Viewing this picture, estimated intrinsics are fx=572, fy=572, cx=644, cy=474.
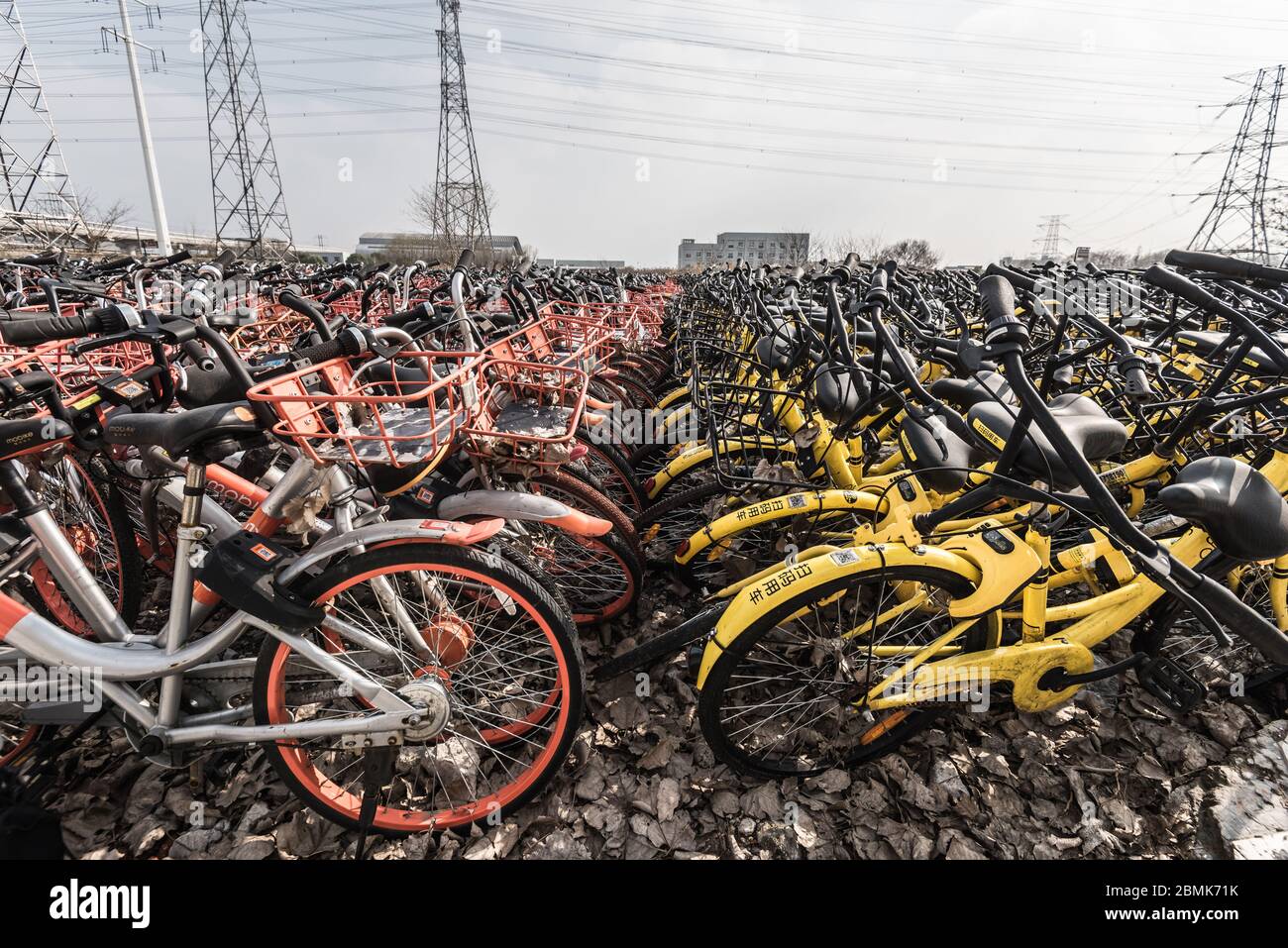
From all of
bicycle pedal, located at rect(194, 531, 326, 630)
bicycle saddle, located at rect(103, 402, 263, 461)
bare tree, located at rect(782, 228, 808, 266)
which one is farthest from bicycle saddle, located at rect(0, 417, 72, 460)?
bare tree, located at rect(782, 228, 808, 266)

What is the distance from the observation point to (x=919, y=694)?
204cm

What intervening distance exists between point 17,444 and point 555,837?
6.74ft

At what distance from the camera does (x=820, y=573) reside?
192 cm

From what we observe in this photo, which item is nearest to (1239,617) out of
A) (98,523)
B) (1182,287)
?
(1182,287)

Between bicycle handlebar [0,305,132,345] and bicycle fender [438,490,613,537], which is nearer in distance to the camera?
bicycle handlebar [0,305,132,345]

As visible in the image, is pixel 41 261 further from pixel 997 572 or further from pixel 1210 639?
pixel 1210 639

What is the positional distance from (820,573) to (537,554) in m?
1.52

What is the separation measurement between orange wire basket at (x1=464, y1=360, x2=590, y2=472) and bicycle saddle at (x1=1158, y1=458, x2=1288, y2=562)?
1.85 m

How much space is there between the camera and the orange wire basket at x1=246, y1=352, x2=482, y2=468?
1559mm

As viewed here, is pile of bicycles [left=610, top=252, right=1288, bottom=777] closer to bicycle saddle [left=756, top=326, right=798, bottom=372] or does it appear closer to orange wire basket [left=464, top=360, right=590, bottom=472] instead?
bicycle saddle [left=756, top=326, right=798, bottom=372]

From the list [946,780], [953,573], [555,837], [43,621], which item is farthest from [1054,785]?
[43,621]

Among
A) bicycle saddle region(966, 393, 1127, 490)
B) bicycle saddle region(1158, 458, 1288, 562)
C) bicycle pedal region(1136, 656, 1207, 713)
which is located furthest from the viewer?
bicycle pedal region(1136, 656, 1207, 713)

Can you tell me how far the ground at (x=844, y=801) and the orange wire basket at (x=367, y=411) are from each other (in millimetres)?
1366
